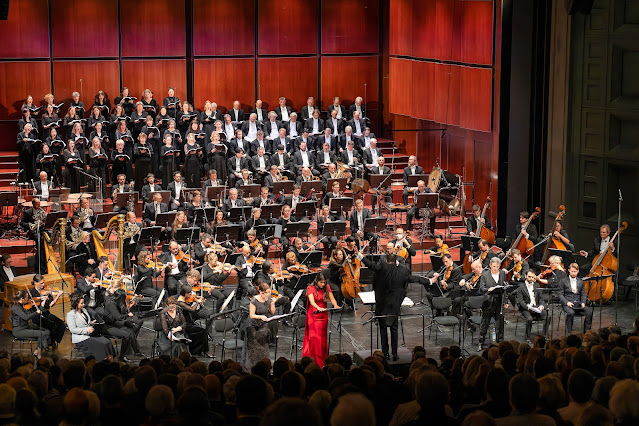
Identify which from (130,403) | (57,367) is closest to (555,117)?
(57,367)

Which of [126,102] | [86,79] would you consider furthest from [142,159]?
[86,79]

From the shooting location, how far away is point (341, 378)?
5410 millimetres

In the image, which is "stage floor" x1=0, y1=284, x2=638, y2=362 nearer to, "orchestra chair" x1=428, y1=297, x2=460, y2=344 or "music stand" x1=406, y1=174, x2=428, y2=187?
"orchestra chair" x1=428, y1=297, x2=460, y2=344

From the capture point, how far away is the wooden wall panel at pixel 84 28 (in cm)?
1933

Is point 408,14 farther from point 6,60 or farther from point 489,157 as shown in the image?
point 6,60

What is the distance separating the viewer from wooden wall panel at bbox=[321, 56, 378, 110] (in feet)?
68.7

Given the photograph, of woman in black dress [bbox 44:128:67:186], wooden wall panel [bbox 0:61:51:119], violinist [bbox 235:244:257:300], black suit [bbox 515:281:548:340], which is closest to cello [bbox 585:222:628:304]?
black suit [bbox 515:281:548:340]

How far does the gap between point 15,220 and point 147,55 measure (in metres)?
5.85

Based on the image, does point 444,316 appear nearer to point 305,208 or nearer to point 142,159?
point 305,208

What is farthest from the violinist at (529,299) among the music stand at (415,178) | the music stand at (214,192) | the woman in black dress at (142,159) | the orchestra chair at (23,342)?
the woman in black dress at (142,159)

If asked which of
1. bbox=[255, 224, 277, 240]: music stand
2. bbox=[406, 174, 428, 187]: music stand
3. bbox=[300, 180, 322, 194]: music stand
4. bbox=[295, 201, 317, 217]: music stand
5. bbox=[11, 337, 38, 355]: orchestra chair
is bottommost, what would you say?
bbox=[11, 337, 38, 355]: orchestra chair

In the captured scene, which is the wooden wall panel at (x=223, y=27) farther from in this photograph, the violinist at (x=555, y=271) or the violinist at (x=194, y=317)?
the violinist at (x=555, y=271)

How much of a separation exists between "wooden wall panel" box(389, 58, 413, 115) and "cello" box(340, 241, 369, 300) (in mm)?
7638

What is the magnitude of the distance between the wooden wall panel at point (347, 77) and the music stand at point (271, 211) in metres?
7.06
